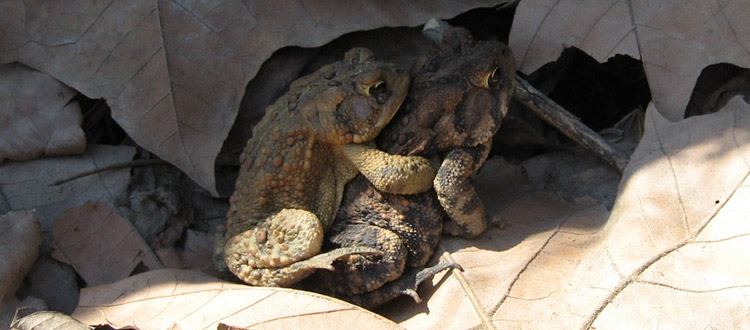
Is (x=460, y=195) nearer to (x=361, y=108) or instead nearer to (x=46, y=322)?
(x=361, y=108)

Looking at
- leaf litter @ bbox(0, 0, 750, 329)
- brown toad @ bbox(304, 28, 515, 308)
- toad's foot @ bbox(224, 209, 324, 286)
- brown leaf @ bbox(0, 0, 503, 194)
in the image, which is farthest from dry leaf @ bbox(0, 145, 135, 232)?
brown toad @ bbox(304, 28, 515, 308)

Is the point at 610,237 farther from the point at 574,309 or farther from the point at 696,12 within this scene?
the point at 696,12

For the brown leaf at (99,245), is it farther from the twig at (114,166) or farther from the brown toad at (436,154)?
the brown toad at (436,154)

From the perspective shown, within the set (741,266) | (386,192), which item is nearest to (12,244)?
(386,192)

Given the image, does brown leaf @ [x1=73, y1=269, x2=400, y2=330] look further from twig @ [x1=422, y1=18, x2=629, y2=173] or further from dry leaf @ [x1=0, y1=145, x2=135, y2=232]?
twig @ [x1=422, y1=18, x2=629, y2=173]

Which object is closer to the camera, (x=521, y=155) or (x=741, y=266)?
(x=741, y=266)

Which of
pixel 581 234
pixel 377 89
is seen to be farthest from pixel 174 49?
pixel 581 234

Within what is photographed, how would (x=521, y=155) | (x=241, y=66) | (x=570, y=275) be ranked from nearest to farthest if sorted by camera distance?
(x=570, y=275)
(x=241, y=66)
(x=521, y=155)

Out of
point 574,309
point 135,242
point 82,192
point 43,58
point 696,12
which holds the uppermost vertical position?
point 43,58
